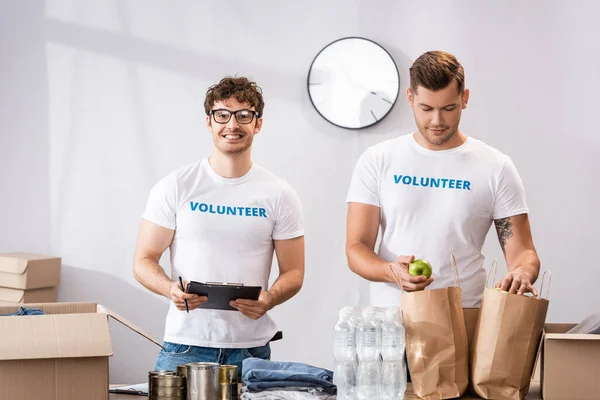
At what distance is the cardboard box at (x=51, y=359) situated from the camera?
1928 millimetres

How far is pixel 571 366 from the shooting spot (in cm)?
204

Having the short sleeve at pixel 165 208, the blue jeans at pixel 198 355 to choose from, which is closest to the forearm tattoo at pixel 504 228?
the blue jeans at pixel 198 355

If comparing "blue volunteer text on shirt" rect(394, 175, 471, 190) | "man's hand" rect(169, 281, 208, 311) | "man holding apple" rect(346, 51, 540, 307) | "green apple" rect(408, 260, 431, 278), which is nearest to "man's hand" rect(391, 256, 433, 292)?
"green apple" rect(408, 260, 431, 278)

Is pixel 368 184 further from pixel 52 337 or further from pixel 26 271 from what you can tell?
pixel 26 271

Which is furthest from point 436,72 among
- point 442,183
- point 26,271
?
point 26,271

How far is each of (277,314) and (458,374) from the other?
7.38 ft

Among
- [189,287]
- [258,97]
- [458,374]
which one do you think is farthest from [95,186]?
[458,374]

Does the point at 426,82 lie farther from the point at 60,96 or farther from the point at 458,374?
the point at 60,96

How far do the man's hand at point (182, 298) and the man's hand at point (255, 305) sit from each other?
105mm

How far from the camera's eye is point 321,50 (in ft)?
13.8

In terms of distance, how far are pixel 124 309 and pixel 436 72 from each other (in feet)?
8.29

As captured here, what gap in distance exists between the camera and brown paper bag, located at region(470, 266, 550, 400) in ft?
6.73

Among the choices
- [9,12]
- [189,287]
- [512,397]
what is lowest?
[512,397]

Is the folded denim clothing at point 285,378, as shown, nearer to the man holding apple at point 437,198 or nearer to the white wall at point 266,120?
the man holding apple at point 437,198
